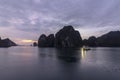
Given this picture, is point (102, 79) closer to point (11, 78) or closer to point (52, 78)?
point (52, 78)

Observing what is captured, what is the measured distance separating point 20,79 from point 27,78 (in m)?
1.52

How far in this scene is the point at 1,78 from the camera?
98.2ft

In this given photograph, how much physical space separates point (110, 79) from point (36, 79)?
16082 millimetres

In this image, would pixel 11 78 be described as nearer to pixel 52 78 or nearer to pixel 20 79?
pixel 20 79

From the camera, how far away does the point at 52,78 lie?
29.8 m

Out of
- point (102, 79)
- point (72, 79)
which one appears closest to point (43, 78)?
point (72, 79)

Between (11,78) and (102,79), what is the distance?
20010 mm

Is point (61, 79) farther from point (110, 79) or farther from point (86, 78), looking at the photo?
point (110, 79)

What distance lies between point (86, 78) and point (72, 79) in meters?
3.36

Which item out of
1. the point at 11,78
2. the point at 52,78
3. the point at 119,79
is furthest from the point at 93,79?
the point at 11,78

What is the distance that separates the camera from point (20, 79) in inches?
1141

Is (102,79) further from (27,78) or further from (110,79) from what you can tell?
(27,78)

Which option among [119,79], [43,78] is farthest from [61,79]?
[119,79]

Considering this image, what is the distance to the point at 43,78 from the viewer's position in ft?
97.6
